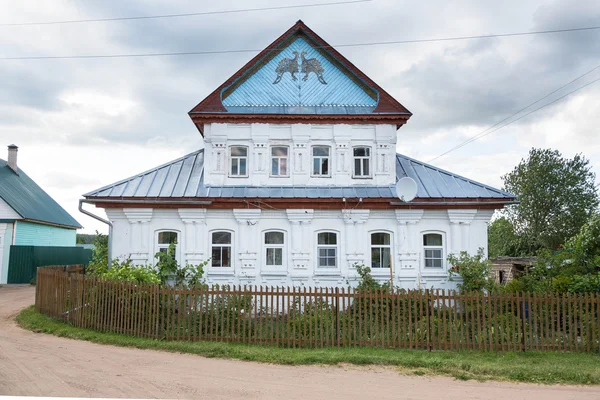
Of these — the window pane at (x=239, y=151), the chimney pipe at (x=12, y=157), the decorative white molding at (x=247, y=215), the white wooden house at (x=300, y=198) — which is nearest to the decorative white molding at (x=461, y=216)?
the white wooden house at (x=300, y=198)

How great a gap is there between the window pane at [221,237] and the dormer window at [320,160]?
376 cm

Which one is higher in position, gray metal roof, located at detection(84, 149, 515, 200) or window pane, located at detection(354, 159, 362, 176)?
window pane, located at detection(354, 159, 362, 176)

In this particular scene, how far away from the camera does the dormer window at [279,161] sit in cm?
1686

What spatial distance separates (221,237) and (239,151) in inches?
124

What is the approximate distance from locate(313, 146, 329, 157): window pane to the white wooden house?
4 centimetres

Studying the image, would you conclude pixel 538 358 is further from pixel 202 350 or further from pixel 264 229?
pixel 264 229

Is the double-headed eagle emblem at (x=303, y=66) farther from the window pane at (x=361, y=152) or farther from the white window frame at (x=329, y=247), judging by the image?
the white window frame at (x=329, y=247)

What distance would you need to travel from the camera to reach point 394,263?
1623cm

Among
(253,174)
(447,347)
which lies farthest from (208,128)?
(447,347)

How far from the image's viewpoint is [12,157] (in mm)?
30281

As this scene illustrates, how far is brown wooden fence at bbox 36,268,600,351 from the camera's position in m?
10.7

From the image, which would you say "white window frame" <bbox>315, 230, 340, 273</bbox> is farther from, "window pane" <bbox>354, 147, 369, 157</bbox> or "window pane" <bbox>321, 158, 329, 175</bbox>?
"window pane" <bbox>354, 147, 369, 157</bbox>

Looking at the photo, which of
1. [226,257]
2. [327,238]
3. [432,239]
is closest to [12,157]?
[226,257]

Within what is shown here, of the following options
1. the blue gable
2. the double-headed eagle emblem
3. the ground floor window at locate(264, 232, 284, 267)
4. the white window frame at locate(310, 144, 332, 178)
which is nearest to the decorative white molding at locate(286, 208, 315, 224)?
the ground floor window at locate(264, 232, 284, 267)
